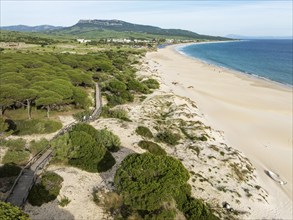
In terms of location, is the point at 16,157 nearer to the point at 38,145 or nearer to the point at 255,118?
the point at 38,145

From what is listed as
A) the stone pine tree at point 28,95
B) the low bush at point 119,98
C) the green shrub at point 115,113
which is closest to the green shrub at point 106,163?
the green shrub at point 115,113

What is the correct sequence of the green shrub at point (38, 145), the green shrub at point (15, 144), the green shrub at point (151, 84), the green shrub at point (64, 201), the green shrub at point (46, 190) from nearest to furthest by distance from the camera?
the green shrub at point (46, 190), the green shrub at point (64, 201), the green shrub at point (38, 145), the green shrub at point (15, 144), the green shrub at point (151, 84)

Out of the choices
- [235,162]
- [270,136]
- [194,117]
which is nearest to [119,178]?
[235,162]

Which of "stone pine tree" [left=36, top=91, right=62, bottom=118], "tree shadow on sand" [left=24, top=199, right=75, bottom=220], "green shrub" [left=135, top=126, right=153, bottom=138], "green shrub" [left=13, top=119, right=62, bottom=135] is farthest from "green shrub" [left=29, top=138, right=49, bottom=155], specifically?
"green shrub" [left=135, top=126, right=153, bottom=138]

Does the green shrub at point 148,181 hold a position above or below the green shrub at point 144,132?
above

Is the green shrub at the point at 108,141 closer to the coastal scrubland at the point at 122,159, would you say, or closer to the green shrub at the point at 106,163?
the coastal scrubland at the point at 122,159

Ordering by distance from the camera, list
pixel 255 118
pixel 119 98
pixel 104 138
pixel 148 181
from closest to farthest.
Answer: pixel 148 181 → pixel 104 138 → pixel 255 118 → pixel 119 98

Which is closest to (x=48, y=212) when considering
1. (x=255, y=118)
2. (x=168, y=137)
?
(x=168, y=137)
